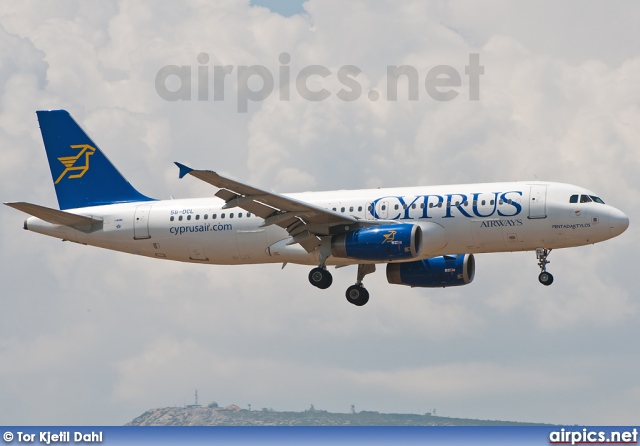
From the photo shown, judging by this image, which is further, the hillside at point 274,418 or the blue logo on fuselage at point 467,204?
the hillside at point 274,418

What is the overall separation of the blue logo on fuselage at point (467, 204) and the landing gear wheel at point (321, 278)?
161 inches

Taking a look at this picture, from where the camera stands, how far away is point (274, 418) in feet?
466

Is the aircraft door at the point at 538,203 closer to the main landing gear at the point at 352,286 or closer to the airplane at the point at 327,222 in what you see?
the airplane at the point at 327,222

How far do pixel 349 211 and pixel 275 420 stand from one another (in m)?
83.1

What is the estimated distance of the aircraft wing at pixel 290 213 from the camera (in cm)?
→ 5738

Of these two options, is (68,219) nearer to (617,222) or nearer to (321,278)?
(321,278)

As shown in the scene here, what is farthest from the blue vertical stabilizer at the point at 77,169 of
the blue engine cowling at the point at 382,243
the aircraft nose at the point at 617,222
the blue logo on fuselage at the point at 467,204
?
the aircraft nose at the point at 617,222

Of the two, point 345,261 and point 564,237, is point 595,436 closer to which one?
point 564,237

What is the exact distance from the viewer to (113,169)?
68688 mm

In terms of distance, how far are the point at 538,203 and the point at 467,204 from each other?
3.10 meters

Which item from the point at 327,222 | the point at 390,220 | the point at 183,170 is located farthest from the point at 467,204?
the point at 183,170

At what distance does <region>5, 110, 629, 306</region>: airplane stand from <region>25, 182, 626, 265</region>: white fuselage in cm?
5

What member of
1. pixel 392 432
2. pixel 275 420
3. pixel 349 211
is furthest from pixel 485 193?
pixel 275 420

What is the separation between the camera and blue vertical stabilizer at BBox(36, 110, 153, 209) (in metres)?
67.8
